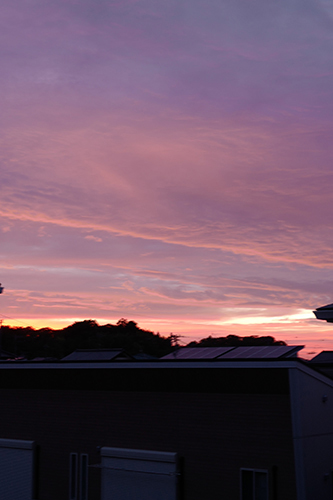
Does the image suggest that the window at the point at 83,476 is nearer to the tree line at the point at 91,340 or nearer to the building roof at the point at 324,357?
the building roof at the point at 324,357

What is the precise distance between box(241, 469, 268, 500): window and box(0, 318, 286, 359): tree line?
333ft

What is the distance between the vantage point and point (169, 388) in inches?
841

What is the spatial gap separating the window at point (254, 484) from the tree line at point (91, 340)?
102 metres

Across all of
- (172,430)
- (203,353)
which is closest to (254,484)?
(172,430)

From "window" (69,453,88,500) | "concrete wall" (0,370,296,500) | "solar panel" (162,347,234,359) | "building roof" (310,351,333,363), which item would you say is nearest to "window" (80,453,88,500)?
"window" (69,453,88,500)

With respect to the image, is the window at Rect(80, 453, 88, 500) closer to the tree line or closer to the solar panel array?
the solar panel array

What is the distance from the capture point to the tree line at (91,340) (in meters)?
131

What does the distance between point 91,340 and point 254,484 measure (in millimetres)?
125731

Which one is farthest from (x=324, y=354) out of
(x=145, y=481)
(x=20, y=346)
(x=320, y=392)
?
(x=20, y=346)

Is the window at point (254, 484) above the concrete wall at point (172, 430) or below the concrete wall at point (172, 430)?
below

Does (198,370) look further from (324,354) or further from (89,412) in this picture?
(324,354)

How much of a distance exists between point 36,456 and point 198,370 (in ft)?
28.7

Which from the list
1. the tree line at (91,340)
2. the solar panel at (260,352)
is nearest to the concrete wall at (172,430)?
the solar panel at (260,352)

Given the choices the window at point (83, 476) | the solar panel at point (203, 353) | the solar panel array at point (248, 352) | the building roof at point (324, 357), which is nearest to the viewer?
the window at point (83, 476)
